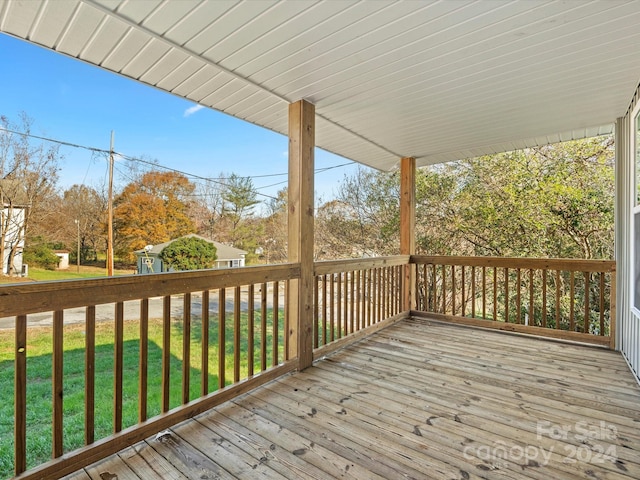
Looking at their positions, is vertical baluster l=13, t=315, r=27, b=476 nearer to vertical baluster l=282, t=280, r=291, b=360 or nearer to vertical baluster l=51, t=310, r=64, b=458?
vertical baluster l=51, t=310, r=64, b=458

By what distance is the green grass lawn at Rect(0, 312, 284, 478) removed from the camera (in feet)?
7.07

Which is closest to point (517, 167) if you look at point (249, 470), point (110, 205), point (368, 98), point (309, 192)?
point (368, 98)

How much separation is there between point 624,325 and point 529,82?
2576mm

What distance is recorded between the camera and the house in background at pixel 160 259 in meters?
3.79

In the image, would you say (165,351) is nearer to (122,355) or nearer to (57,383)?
(122,355)

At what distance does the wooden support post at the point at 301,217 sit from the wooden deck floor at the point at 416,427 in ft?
1.14

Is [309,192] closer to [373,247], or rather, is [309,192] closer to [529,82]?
[529,82]

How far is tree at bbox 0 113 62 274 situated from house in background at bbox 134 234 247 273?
105cm

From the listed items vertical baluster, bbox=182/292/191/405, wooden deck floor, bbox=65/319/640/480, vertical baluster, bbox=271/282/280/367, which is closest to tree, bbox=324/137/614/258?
wooden deck floor, bbox=65/319/640/480

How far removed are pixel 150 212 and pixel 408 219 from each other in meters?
3.89

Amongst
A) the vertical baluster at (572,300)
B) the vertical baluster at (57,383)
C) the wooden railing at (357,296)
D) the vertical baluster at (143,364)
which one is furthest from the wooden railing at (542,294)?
the vertical baluster at (57,383)

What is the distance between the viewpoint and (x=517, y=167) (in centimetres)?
570

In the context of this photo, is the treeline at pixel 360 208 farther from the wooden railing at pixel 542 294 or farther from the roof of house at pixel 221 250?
the wooden railing at pixel 542 294

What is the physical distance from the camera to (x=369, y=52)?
1.97 m
